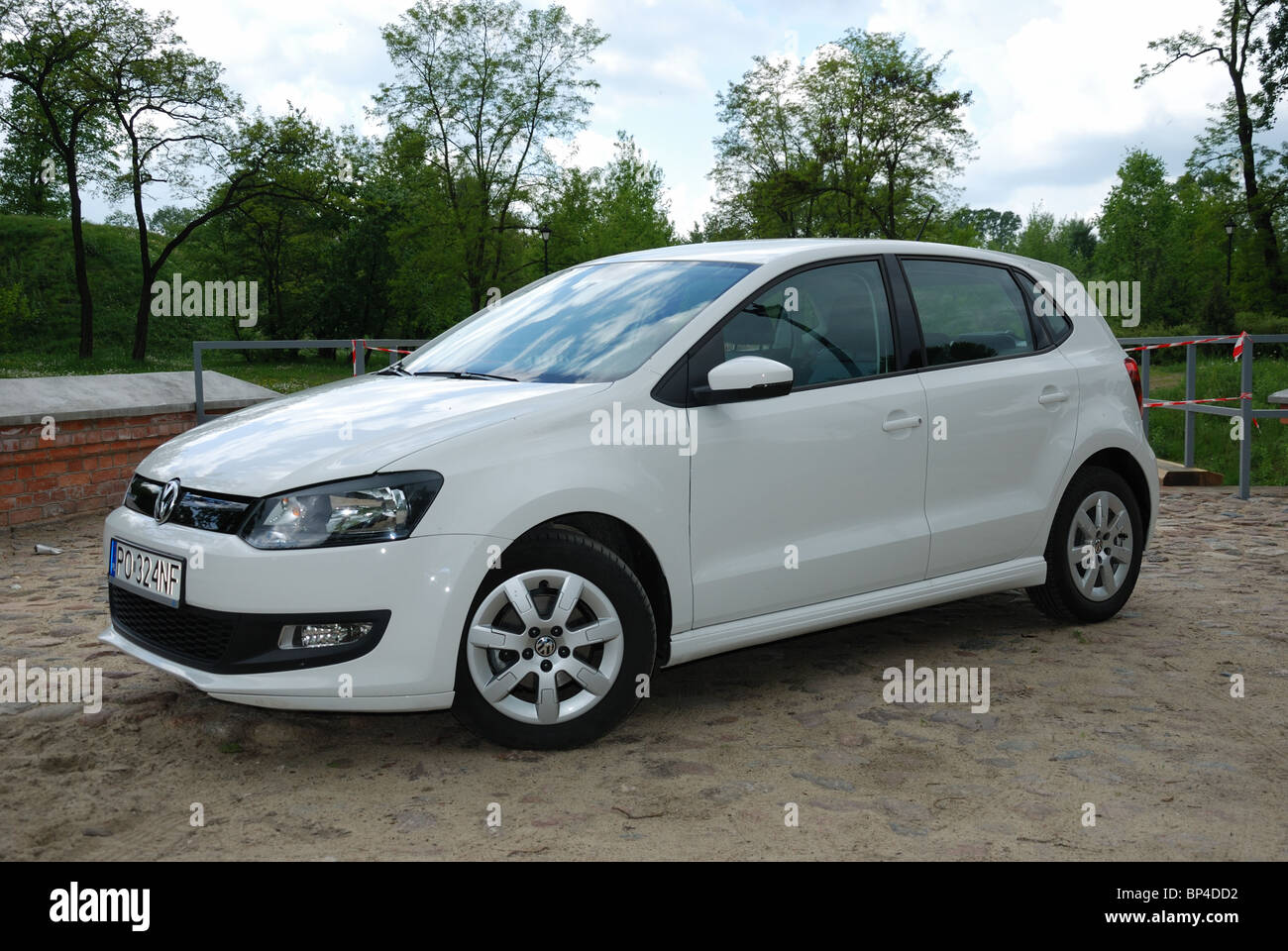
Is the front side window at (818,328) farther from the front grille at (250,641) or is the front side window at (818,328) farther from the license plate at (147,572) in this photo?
the license plate at (147,572)

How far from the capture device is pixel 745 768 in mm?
3760

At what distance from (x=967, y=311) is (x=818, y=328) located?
0.94 meters

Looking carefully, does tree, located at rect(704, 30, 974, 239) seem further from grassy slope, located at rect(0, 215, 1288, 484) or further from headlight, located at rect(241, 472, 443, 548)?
headlight, located at rect(241, 472, 443, 548)

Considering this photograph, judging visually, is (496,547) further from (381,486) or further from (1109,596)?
(1109,596)

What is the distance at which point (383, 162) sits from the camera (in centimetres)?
4547

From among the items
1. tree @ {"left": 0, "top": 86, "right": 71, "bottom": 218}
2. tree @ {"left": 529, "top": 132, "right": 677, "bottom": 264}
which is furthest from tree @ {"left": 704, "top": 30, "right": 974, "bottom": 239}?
tree @ {"left": 0, "top": 86, "right": 71, "bottom": 218}

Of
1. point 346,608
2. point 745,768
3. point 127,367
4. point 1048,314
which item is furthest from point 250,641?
point 127,367

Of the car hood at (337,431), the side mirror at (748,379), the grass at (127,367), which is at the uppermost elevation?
the grass at (127,367)

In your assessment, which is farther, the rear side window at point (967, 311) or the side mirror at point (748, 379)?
the rear side window at point (967, 311)

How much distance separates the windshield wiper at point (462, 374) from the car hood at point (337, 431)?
4cm

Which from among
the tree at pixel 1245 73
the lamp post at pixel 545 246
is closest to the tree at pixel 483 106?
the lamp post at pixel 545 246

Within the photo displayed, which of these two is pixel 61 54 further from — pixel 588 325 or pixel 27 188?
pixel 588 325

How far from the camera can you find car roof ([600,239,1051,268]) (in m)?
4.58

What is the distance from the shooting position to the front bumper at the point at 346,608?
11.2ft
